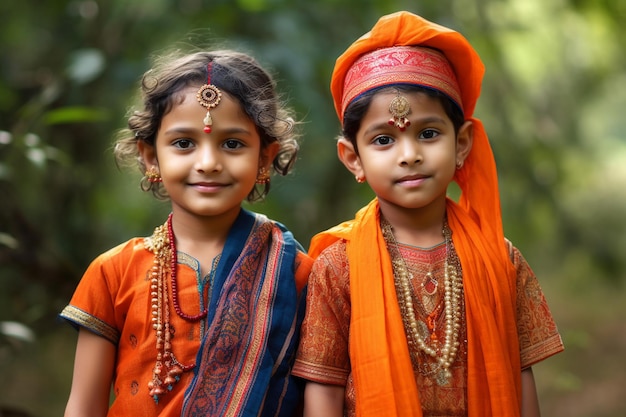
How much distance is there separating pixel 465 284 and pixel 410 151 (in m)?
0.47

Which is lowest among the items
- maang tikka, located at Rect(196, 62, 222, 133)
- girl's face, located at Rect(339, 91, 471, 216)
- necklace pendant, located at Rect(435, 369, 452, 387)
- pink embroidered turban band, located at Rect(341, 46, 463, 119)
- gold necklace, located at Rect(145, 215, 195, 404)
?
necklace pendant, located at Rect(435, 369, 452, 387)

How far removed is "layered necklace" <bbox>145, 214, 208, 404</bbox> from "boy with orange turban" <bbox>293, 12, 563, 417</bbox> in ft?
1.29

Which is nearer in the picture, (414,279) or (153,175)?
(414,279)

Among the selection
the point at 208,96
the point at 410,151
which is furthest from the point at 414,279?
the point at 208,96

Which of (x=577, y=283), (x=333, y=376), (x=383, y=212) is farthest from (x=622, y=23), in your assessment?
(x=333, y=376)

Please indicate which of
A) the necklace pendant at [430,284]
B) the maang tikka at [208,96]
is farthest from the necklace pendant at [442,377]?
the maang tikka at [208,96]

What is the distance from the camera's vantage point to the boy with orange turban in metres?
2.44

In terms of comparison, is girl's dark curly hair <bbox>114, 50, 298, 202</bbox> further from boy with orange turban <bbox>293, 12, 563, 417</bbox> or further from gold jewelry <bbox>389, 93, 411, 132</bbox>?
gold jewelry <bbox>389, 93, 411, 132</bbox>

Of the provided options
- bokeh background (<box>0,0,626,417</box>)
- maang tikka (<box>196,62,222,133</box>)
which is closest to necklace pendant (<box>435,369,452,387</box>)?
maang tikka (<box>196,62,222,133</box>)

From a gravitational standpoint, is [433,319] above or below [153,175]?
below

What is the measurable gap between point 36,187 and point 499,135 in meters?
3.06

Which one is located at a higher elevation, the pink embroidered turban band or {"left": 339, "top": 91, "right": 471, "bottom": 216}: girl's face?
the pink embroidered turban band

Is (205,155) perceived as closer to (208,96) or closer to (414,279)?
(208,96)

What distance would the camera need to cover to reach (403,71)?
2.48m
